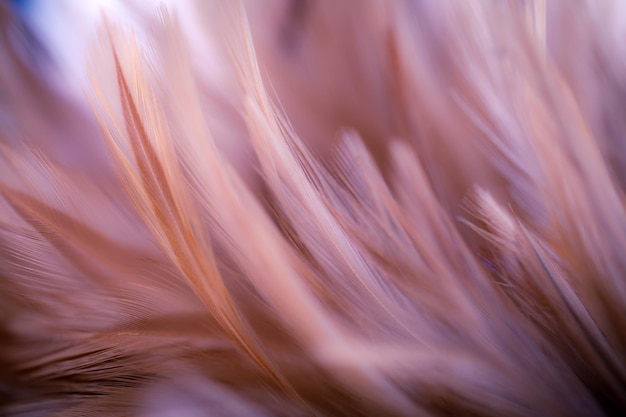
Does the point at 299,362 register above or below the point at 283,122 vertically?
below

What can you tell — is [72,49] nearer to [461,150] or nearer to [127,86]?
[127,86]

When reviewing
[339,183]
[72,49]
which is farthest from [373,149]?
[72,49]

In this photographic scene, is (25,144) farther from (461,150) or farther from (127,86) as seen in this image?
(461,150)

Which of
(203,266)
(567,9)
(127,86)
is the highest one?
(567,9)

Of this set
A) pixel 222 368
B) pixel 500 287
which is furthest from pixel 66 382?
pixel 500 287

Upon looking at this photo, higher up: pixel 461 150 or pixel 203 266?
pixel 461 150

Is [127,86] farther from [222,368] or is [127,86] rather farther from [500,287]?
[500,287]
